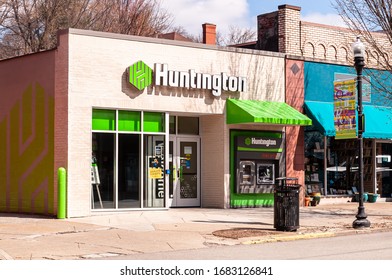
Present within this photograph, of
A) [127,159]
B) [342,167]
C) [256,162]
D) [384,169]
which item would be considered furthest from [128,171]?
[384,169]

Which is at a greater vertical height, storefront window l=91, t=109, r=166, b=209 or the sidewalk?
storefront window l=91, t=109, r=166, b=209

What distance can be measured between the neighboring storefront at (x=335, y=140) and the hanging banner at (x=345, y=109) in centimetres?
524

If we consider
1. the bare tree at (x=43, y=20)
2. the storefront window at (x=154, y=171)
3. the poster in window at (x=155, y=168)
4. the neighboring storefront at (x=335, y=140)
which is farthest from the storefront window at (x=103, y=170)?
the bare tree at (x=43, y=20)

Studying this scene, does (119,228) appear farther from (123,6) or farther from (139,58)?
(123,6)

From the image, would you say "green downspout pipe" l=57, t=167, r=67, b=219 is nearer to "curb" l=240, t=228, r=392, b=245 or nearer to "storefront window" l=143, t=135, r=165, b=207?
"storefront window" l=143, t=135, r=165, b=207

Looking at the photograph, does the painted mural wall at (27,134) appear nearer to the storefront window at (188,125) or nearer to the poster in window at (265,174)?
the storefront window at (188,125)

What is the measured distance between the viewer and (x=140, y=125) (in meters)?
21.2

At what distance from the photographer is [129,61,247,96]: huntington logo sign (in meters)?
21.0

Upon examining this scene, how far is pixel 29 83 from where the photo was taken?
21.3 metres

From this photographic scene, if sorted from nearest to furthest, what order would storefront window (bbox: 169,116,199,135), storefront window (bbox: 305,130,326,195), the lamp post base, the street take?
the street, the lamp post base, storefront window (bbox: 169,116,199,135), storefront window (bbox: 305,130,326,195)

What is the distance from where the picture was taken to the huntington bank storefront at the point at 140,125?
20062 mm

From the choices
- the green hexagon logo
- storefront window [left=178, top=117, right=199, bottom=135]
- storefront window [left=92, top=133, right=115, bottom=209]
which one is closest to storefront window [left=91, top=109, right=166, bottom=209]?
storefront window [left=92, top=133, right=115, bottom=209]

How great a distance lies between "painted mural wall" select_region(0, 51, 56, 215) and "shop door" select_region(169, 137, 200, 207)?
4515 mm
